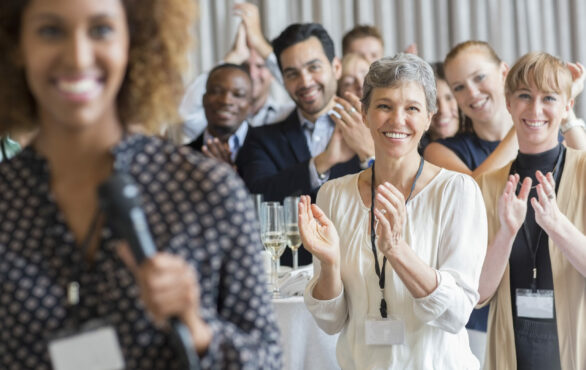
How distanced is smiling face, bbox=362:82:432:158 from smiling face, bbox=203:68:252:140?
237cm

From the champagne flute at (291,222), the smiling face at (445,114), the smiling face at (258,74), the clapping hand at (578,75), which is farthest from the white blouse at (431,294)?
the smiling face at (258,74)

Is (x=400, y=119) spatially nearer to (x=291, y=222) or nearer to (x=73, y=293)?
(x=291, y=222)

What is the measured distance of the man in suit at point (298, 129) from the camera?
411 centimetres

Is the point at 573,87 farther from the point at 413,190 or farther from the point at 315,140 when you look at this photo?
the point at 315,140

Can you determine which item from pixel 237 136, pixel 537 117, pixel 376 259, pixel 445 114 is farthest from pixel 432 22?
pixel 376 259

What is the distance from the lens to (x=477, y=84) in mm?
4098

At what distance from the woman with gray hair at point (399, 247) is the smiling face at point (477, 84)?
143cm

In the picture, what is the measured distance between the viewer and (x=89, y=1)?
3.64 ft

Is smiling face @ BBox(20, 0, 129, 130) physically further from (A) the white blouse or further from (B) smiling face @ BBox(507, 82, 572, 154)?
(B) smiling face @ BBox(507, 82, 572, 154)

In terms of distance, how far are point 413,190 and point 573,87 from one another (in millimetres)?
1129

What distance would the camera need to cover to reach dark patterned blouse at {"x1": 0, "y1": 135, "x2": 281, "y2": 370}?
1133 mm

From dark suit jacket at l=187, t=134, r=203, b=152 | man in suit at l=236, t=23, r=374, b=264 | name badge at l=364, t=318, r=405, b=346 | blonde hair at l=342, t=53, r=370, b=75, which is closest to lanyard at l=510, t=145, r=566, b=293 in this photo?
name badge at l=364, t=318, r=405, b=346

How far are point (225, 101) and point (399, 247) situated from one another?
278cm

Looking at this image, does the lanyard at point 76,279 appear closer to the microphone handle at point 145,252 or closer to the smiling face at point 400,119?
the microphone handle at point 145,252
